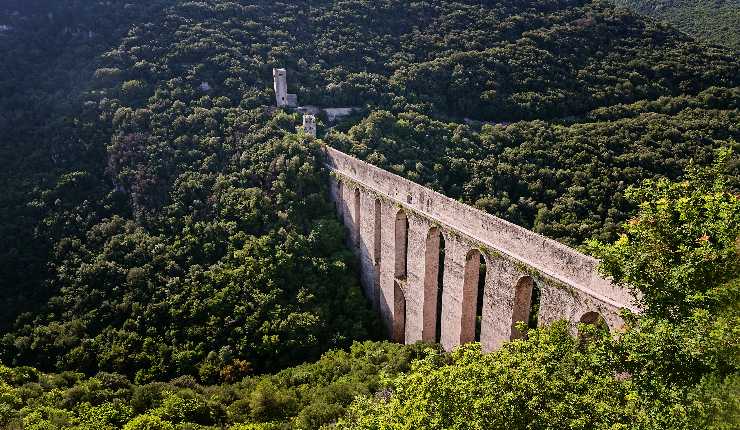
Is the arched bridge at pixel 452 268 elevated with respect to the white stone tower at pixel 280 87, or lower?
lower

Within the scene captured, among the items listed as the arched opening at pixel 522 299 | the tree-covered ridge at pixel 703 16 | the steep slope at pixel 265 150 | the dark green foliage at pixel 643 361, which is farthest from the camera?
the tree-covered ridge at pixel 703 16

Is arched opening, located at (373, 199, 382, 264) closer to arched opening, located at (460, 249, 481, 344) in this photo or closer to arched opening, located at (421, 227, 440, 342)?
arched opening, located at (421, 227, 440, 342)

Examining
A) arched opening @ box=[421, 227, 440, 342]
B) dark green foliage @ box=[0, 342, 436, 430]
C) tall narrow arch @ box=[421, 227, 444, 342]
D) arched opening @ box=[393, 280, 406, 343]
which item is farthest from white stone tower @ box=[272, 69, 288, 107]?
dark green foliage @ box=[0, 342, 436, 430]

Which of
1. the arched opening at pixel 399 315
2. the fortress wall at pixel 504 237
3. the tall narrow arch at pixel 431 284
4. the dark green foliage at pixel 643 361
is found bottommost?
the arched opening at pixel 399 315

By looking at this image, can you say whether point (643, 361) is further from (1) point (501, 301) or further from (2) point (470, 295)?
(2) point (470, 295)

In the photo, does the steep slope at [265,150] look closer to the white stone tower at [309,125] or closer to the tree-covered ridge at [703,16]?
the white stone tower at [309,125]

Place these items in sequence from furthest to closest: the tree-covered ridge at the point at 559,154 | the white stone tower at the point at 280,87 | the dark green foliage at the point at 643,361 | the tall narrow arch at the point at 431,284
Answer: the white stone tower at the point at 280,87, the tree-covered ridge at the point at 559,154, the tall narrow arch at the point at 431,284, the dark green foliage at the point at 643,361

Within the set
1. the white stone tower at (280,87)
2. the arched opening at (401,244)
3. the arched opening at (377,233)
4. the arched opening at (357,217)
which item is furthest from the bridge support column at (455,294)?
the white stone tower at (280,87)
